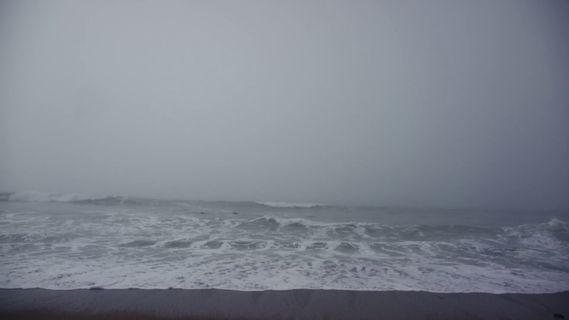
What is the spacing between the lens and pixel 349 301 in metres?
4.97

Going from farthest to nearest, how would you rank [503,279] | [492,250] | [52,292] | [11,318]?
[492,250] < [503,279] < [52,292] < [11,318]

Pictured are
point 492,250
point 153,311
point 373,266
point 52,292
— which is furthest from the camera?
point 492,250

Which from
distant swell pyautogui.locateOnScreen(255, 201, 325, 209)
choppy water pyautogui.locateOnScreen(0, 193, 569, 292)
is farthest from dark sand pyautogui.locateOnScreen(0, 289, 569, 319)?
distant swell pyautogui.locateOnScreen(255, 201, 325, 209)

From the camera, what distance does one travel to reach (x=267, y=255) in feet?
26.5

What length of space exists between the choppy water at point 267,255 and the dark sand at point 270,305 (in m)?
0.35

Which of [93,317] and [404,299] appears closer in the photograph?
[93,317]

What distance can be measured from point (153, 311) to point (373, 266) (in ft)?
16.7

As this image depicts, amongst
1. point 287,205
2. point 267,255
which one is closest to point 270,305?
point 267,255

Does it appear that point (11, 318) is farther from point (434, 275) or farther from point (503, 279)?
point (503, 279)

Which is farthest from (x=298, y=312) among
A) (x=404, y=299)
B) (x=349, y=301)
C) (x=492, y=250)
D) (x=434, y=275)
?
(x=492, y=250)

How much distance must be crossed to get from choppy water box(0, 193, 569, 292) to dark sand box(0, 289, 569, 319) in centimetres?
35

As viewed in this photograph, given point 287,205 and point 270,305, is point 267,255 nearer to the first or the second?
point 270,305

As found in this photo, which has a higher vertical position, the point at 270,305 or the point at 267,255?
the point at 267,255

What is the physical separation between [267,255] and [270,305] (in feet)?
10.8
